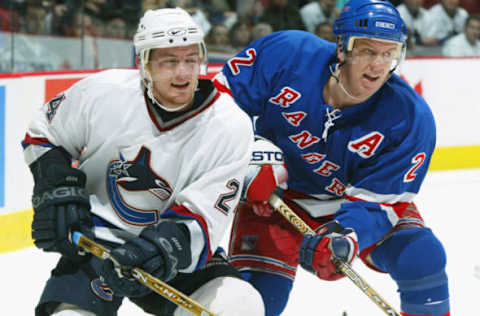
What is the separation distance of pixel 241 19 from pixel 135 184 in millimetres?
3393

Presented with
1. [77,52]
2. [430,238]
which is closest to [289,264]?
[430,238]

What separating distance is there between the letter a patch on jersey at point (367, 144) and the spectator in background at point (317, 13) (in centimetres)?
312

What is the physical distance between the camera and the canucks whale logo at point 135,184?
1829mm

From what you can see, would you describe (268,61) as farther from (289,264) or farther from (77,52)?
(77,52)

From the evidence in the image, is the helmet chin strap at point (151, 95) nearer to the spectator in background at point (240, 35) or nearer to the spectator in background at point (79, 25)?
the spectator in background at point (79, 25)

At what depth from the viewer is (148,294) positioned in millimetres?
1879

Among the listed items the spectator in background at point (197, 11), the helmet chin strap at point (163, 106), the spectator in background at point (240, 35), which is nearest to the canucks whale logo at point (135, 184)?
the helmet chin strap at point (163, 106)

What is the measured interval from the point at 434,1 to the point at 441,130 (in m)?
1.16

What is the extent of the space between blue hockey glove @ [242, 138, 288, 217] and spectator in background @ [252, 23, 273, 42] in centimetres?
291

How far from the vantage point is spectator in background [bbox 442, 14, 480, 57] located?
5590mm

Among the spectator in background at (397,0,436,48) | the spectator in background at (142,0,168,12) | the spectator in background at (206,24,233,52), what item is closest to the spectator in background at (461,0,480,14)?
the spectator in background at (397,0,436,48)

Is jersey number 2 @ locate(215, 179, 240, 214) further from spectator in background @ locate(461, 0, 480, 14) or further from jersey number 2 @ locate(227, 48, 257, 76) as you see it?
spectator in background @ locate(461, 0, 480, 14)

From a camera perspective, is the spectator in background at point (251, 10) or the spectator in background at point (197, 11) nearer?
the spectator in background at point (197, 11)

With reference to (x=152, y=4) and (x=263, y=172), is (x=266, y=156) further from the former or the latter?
(x=152, y=4)
